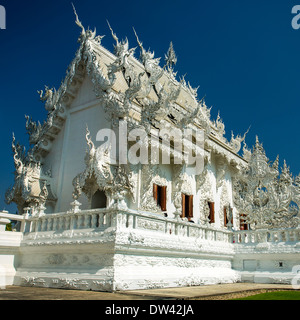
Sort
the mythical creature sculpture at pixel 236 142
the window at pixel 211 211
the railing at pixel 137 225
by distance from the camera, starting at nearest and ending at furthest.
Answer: the railing at pixel 137 225 < the window at pixel 211 211 < the mythical creature sculpture at pixel 236 142

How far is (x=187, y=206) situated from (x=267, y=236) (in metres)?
3.28

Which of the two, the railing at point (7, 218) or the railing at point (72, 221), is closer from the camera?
the railing at point (72, 221)

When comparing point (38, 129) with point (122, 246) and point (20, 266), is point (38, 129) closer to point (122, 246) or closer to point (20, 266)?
point (20, 266)

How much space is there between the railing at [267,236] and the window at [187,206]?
2.01m

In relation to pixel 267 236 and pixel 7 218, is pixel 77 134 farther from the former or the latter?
pixel 267 236

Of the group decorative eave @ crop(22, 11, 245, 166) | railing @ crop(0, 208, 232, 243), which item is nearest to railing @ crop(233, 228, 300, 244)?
railing @ crop(0, 208, 232, 243)

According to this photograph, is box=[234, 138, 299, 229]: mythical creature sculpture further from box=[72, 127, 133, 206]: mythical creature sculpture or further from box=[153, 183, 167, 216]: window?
box=[72, 127, 133, 206]: mythical creature sculpture

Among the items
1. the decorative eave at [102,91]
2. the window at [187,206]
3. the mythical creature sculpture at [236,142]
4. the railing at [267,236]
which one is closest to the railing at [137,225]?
the railing at [267,236]

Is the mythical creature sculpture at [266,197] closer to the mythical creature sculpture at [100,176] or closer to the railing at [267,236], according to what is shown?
the railing at [267,236]

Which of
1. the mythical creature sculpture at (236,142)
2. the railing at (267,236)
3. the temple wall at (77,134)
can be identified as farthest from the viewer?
the mythical creature sculpture at (236,142)

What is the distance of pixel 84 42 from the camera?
40.9 feet

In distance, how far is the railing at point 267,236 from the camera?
10.3 m

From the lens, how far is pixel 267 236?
10828 millimetres
